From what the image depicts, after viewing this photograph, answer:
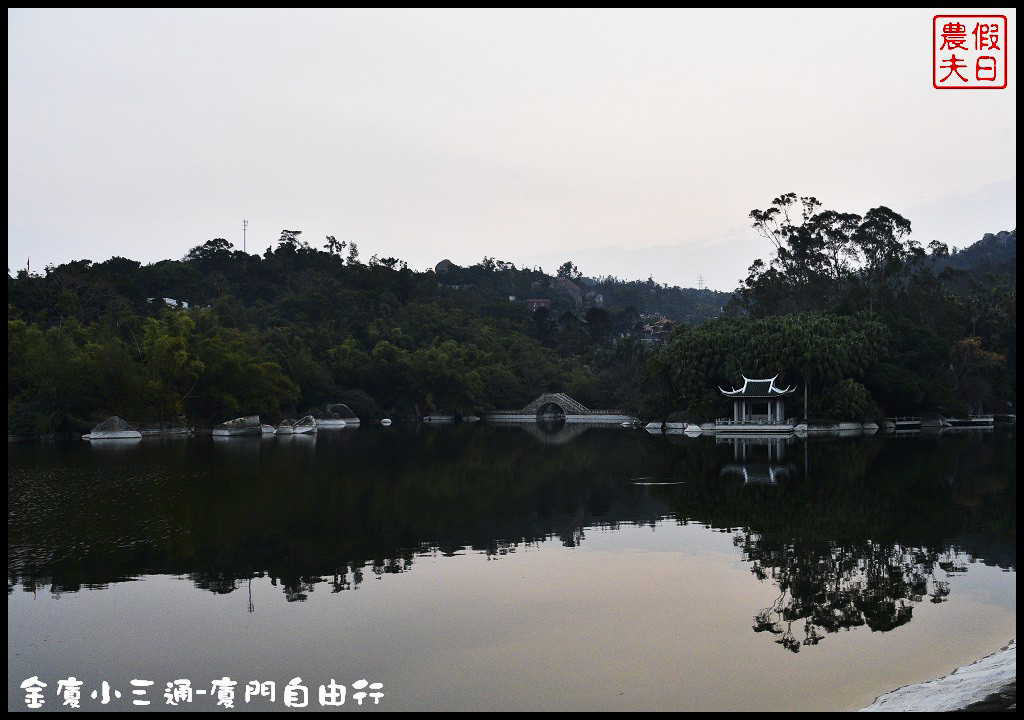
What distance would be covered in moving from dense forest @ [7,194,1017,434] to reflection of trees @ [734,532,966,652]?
35.5 metres

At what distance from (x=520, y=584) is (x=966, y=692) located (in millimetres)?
7368

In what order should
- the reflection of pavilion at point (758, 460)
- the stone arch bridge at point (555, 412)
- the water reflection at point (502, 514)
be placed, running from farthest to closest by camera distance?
the stone arch bridge at point (555, 412) → the reflection of pavilion at point (758, 460) → the water reflection at point (502, 514)

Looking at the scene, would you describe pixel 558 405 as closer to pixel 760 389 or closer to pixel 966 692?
pixel 760 389

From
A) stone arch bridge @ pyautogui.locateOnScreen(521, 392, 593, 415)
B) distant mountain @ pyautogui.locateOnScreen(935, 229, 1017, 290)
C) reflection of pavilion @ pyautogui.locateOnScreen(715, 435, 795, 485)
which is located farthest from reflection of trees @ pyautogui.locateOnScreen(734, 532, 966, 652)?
distant mountain @ pyautogui.locateOnScreen(935, 229, 1017, 290)

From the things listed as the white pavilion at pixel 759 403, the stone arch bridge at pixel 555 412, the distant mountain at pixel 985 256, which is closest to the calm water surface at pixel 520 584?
the white pavilion at pixel 759 403

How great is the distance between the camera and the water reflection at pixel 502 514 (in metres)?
14.2

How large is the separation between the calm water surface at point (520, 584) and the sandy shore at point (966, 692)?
539mm

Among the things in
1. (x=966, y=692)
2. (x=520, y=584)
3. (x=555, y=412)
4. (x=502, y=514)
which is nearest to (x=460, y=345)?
(x=555, y=412)

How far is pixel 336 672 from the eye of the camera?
988 centimetres

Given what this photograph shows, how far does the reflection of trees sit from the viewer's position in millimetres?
11594

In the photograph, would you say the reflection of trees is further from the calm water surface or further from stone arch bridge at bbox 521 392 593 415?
stone arch bridge at bbox 521 392 593 415

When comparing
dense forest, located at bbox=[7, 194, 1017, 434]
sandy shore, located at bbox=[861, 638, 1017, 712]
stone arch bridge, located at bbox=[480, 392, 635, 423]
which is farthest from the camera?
stone arch bridge, located at bbox=[480, 392, 635, 423]

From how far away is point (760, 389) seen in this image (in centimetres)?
5128

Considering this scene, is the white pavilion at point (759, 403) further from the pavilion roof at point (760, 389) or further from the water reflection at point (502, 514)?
the water reflection at point (502, 514)
